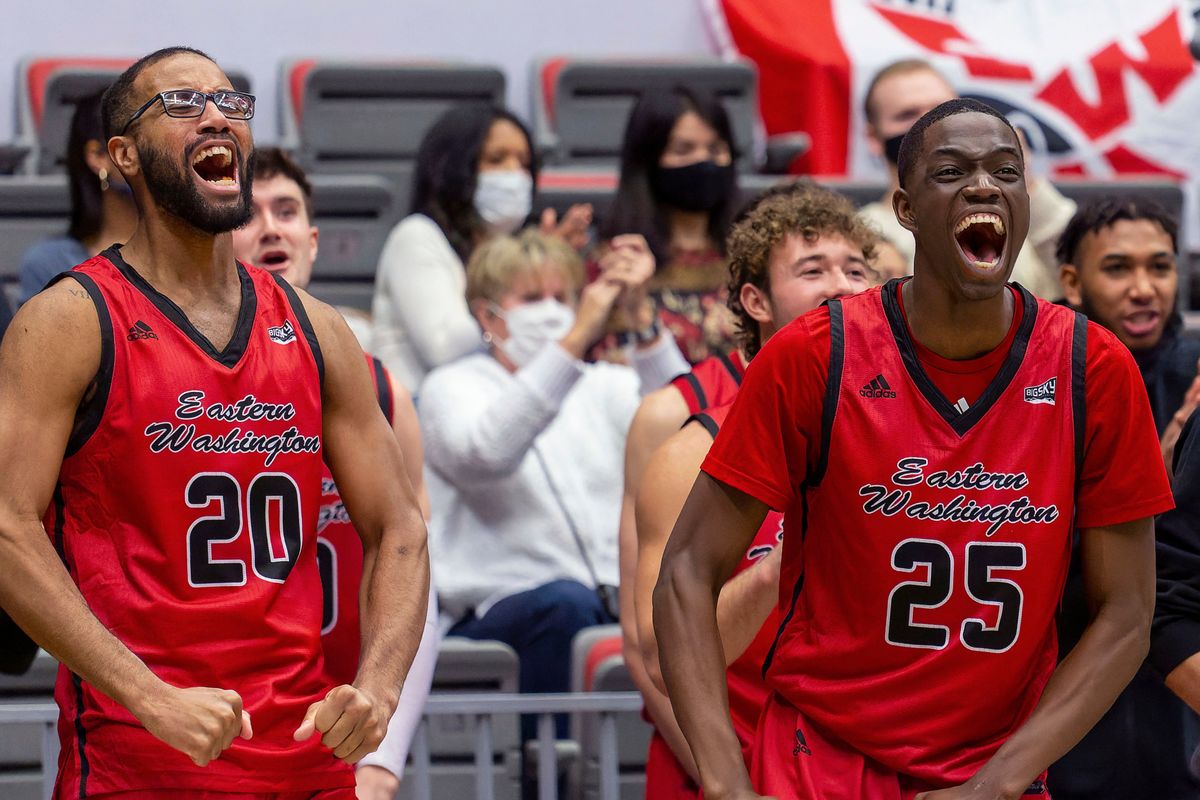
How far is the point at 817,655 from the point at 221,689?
0.85 metres

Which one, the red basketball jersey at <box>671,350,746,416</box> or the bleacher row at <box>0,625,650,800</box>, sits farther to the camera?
the bleacher row at <box>0,625,650,800</box>

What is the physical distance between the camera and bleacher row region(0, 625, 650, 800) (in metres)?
3.62

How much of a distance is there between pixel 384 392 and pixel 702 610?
3.37 ft

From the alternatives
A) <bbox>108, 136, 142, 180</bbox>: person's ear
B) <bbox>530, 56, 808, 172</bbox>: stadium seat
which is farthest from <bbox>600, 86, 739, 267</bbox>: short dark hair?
<bbox>108, 136, 142, 180</bbox>: person's ear

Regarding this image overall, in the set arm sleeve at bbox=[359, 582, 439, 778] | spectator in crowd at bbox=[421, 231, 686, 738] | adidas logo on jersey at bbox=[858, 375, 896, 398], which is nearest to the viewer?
adidas logo on jersey at bbox=[858, 375, 896, 398]

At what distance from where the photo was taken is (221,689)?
2.51 meters

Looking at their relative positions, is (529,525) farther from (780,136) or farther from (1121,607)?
(780,136)

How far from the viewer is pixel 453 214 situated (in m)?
5.41

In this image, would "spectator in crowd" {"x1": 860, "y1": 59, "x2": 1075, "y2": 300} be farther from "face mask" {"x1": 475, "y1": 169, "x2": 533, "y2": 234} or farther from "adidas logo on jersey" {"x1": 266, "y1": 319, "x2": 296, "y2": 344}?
"adidas logo on jersey" {"x1": 266, "y1": 319, "x2": 296, "y2": 344}

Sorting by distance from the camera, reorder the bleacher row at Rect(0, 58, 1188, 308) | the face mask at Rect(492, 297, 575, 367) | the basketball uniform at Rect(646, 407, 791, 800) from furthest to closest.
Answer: the bleacher row at Rect(0, 58, 1188, 308) → the face mask at Rect(492, 297, 575, 367) → the basketball uniform at Rect(646, 407, 791, 800)

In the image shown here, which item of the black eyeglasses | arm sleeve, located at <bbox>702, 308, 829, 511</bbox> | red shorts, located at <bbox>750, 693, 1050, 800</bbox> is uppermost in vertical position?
the black eyeglasses

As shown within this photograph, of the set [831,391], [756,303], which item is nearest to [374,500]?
[831,391]

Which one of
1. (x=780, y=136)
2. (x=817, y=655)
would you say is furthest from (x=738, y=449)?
(x=780, y=136)

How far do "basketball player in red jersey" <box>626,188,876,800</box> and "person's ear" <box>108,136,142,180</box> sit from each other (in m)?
1.02
